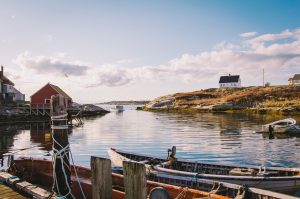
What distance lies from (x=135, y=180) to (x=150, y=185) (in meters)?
3.52

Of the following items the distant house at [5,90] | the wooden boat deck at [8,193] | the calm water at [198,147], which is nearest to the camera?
the wooden boat deck at [8,193]

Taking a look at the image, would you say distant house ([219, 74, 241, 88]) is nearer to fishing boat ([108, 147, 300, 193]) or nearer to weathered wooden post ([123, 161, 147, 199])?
fishing boat ([108, 147, 300, 193])

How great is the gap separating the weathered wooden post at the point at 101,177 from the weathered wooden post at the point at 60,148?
129cm

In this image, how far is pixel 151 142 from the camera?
38969 millimetres

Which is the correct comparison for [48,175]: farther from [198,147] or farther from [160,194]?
[198,147]

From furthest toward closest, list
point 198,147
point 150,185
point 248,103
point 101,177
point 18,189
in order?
point 248,103 < point 198,147 < point 18,189 < point 150,185 < point 101,177

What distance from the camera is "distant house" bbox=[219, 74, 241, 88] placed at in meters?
158

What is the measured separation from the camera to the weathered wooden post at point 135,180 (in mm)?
8453

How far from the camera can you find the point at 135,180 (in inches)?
336

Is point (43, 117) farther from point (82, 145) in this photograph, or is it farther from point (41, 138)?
point (82, 145)

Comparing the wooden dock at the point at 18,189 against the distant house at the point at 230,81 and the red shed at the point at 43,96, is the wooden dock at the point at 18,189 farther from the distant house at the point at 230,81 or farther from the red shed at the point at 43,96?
the distant house at the point at 230,81

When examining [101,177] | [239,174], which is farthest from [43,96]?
[101,177]

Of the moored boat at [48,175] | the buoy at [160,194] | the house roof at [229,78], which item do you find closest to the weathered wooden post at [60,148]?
the moored boat at [48,175]

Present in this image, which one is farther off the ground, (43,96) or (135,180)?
(43,96)
